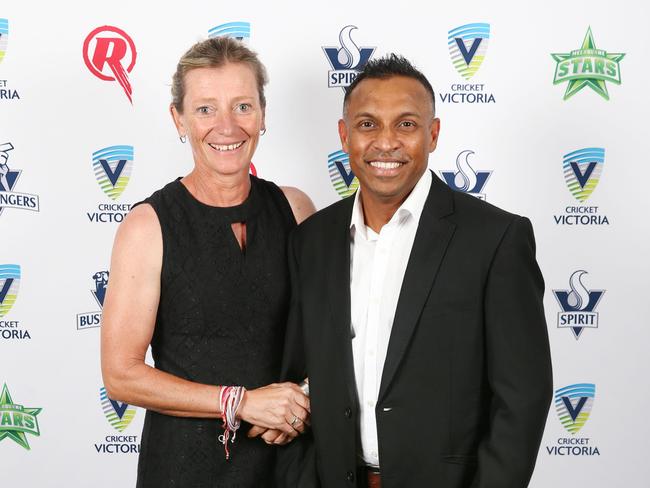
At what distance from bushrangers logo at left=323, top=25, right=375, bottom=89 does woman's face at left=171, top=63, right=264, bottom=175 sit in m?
0.95

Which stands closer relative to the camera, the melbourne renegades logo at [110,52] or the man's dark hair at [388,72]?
the man's dark hair at [388,72]

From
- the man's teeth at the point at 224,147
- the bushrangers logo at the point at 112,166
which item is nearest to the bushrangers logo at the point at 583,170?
the man's teeth at the point at 224,147

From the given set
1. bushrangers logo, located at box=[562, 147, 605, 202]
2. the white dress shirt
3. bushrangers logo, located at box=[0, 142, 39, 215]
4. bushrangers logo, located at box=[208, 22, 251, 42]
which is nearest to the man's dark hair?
the white dress shirt

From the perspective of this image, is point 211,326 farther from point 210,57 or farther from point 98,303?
point 98,303

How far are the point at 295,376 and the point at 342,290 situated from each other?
1.02 ft

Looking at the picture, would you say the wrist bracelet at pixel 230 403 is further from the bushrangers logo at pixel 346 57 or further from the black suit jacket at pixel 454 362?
the bushrangers logo at pixel 346 57

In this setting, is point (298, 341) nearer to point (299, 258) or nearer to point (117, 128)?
point (299, 258)

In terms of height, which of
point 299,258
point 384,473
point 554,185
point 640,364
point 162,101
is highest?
point 162,101

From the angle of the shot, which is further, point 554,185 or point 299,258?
point 554,185

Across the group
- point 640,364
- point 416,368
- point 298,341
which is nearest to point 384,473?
point 416,368

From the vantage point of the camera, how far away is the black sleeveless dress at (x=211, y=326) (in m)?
1.81

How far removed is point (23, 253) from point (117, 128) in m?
0.60

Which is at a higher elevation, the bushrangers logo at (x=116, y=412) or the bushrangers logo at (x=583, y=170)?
the bushrangers logo at (x=583, y=170)

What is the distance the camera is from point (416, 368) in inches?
60.4
